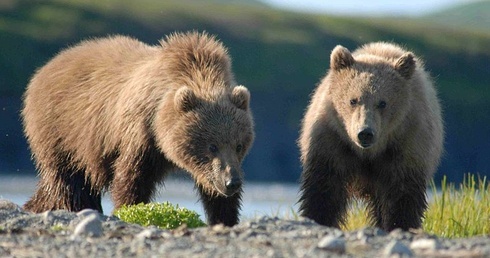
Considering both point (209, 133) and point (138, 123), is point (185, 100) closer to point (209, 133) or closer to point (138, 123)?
point (209, 133)

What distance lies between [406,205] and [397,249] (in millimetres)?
3277

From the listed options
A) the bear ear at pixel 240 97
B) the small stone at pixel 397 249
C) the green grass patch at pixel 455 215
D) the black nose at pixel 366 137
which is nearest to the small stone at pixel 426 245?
the small stone at pixel 397 249

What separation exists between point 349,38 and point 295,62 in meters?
7.84

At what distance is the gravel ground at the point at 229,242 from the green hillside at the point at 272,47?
30.4 m

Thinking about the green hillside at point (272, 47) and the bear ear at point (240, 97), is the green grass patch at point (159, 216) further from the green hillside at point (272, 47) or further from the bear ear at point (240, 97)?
the green hillside at point (272, 47)

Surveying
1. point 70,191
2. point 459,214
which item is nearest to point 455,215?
point 459,214

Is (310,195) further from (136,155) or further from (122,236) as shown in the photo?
(122,236)

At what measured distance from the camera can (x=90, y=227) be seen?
26.9ft

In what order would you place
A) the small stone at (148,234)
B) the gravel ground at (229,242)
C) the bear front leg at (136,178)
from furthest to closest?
the bear front leg at (136,178) < the small stone at (148,234) < the gravel ground at (229,242)

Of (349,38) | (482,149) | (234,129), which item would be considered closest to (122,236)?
(234,129)

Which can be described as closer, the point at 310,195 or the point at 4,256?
the point at 4,256

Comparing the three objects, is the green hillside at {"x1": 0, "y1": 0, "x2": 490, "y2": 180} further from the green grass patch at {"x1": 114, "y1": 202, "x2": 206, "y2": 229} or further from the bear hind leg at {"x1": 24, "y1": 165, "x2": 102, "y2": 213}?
the green grass patch at {"x1": 114, "y1": 202, "x2": 206, "y2": 229}

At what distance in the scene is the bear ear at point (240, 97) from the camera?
33.5 feet

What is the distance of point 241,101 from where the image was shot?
1023cm
